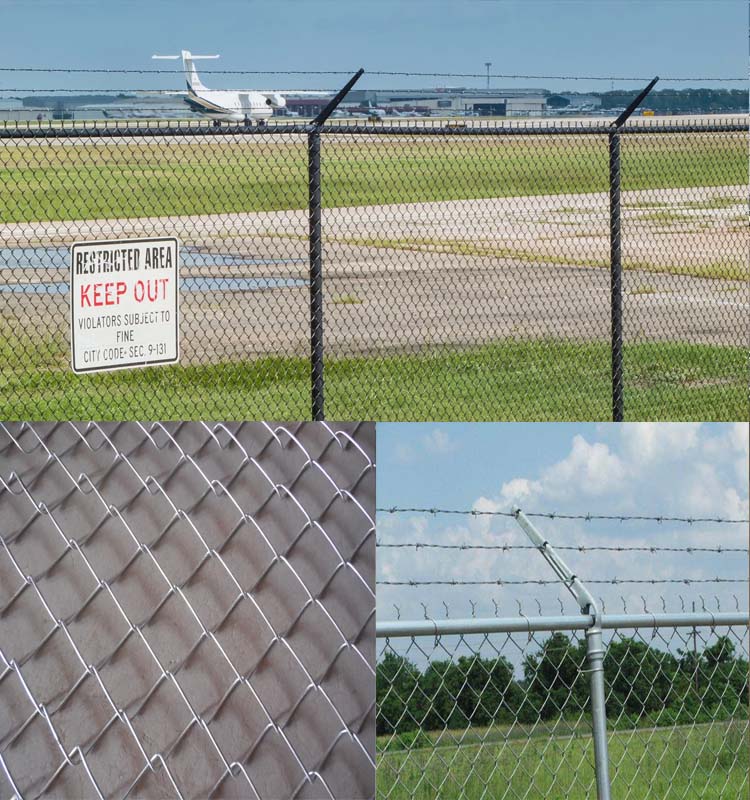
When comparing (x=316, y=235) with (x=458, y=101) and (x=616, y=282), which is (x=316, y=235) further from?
(x=458, y=101)

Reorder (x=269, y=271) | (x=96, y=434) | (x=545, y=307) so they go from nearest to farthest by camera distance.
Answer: (x=96, y=434) < (x=545, y=307) < (x=269, y=271)

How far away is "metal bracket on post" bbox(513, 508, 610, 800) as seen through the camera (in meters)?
3.49

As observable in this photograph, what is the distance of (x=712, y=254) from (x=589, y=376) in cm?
1044

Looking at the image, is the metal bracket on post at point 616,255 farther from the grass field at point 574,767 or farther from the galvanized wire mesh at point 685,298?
the grass field at point 574,767

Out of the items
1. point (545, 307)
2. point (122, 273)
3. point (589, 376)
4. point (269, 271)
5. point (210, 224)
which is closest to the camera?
point (122, 273)

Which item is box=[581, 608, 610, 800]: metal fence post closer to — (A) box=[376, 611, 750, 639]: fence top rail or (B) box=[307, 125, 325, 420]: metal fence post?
(A) box=[376, 611, 750, 639]: fence top rail

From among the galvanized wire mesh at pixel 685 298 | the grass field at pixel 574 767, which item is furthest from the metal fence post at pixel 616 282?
the grass field at pixel 574 767

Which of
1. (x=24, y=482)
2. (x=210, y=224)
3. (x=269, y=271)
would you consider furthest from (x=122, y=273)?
(x=210, y=224)

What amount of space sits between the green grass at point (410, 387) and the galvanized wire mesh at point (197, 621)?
220 inches

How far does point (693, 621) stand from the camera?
362 centimetres

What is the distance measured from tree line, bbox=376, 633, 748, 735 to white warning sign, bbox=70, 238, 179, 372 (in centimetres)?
452

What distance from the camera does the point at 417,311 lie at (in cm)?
1511

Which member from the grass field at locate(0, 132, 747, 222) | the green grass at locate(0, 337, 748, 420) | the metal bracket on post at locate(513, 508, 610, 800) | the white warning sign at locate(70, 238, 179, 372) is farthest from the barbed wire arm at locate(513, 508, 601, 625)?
the grass field at locate(0, 132, 747, 222)

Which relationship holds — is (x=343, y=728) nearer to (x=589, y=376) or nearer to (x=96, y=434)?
(x=96, y=434)
